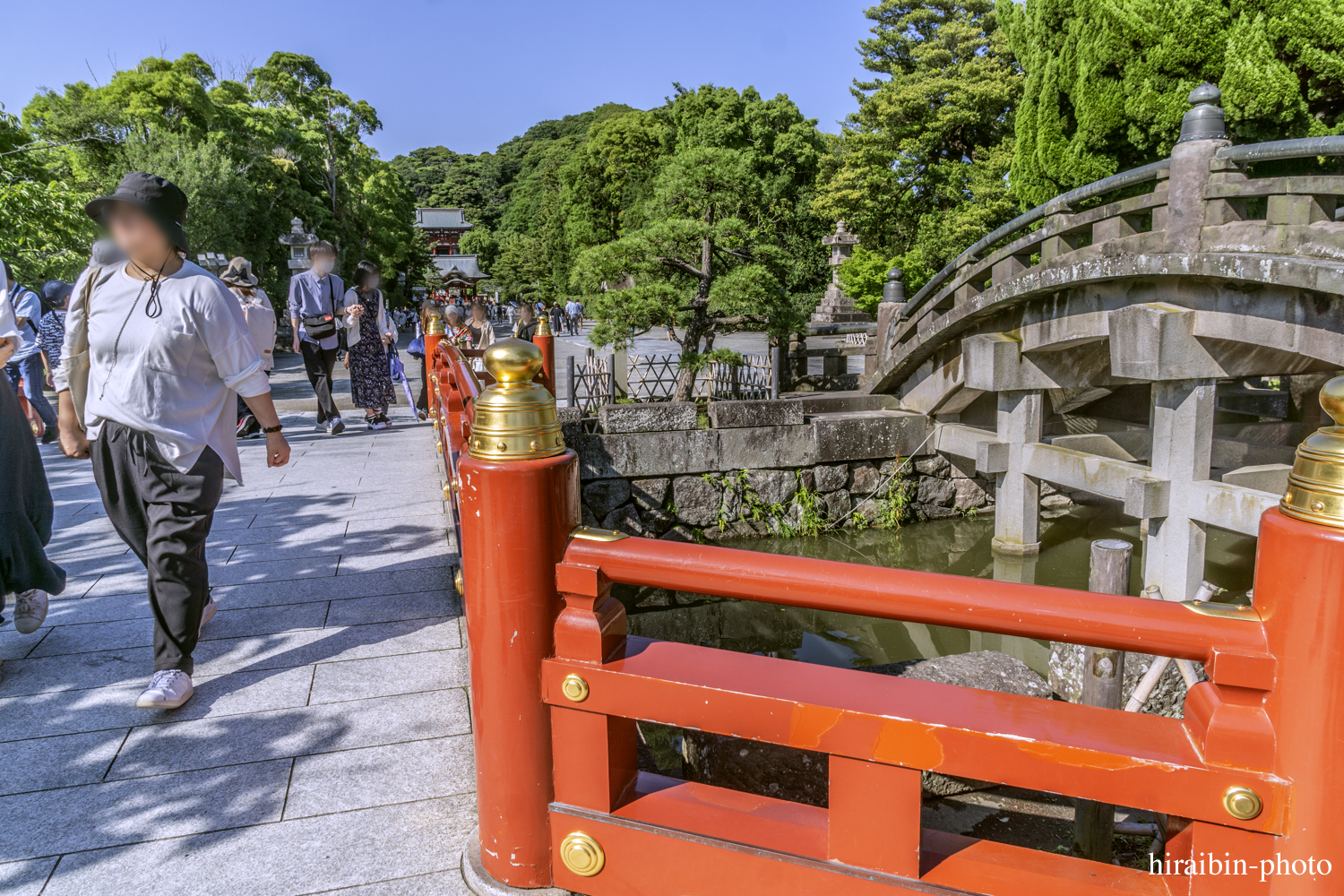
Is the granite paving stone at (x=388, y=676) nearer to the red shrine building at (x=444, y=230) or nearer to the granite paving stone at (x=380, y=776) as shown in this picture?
the granite paving stone at (x=380, y=776)

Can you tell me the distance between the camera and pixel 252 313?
213 inches

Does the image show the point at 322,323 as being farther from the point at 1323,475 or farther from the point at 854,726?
the point at 1323,475

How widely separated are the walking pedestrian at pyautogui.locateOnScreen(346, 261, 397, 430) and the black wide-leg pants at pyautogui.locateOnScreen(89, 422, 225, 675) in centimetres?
525

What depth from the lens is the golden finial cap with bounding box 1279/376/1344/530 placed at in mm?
1222

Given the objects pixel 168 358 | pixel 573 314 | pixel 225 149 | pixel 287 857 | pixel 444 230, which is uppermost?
pixel 444 230

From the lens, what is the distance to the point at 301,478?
6246mm

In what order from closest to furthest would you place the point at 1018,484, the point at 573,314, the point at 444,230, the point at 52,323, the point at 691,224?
the point at 52,323 → the point at 1018,484 → the point at 691,224 → the point at 573,314 → the point at 444,230

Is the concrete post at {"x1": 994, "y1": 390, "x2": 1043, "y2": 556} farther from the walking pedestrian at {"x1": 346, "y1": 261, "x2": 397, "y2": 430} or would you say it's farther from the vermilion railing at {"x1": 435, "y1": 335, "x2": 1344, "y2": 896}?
the vermilion railing at {"x1": 435, "y1": 335, "x2": 1344, "y2": 896}

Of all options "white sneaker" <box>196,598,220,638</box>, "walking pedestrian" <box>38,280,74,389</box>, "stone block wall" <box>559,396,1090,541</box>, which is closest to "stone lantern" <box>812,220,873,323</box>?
"stone block wall" <box>559,396,1090,541</box>

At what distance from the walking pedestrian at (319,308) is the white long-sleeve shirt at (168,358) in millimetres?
4777

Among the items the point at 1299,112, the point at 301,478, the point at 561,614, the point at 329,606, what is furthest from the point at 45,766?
the point at 1299,112

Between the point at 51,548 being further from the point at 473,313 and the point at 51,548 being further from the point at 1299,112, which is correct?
the point at 1299,112

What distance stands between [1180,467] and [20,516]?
23.9 ft

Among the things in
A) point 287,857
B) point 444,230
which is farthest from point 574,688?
point 444,230
